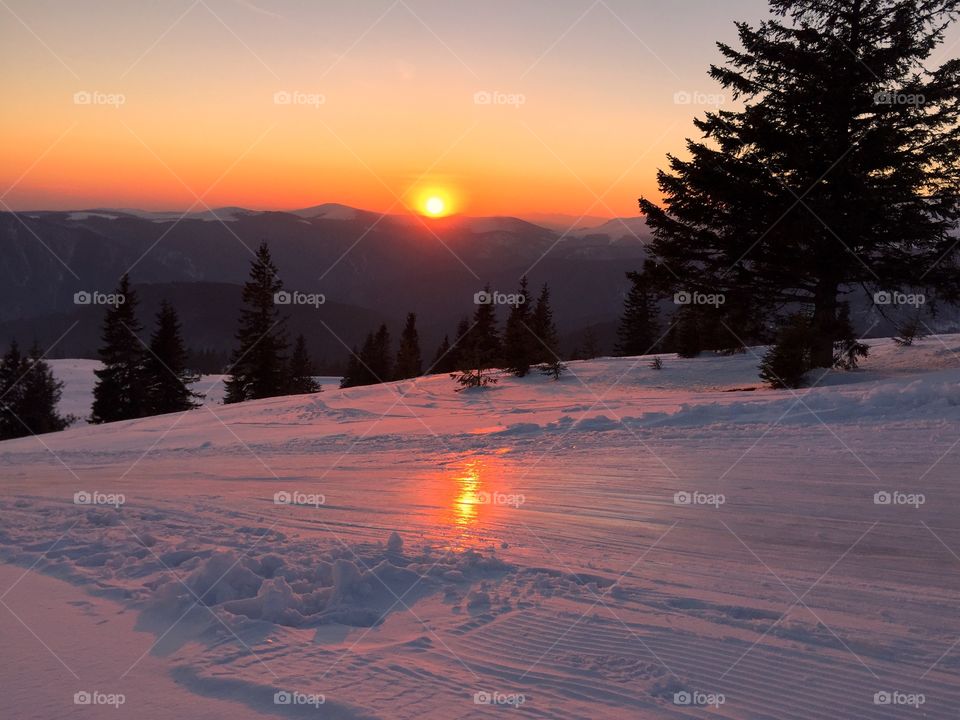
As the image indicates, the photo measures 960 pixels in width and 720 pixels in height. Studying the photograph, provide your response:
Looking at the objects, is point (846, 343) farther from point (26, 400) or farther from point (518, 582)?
point (26, 400)

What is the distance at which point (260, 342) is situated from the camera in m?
41.9

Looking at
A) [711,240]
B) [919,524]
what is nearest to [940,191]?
[711,240]

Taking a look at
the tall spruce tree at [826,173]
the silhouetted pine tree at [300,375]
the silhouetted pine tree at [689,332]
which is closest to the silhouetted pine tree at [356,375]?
the silhouetted pine tree at [300,375]

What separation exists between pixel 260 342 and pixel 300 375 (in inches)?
592

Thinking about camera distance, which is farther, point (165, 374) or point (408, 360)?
point (408, 360)

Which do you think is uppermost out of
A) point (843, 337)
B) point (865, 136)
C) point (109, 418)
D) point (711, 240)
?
point (865, 136)

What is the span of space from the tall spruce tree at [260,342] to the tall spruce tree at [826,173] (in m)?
28.6

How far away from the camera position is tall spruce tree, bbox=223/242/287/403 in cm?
4078

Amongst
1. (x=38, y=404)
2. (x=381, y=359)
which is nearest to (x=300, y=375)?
(x=381, y=359)

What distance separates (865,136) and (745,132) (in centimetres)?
301

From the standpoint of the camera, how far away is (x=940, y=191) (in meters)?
17.6

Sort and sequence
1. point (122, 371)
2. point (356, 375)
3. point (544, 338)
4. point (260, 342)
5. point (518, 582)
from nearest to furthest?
point (518, 582) < point (544, 338) < point (260, 342) < point (122, 371) < point (356, 375)

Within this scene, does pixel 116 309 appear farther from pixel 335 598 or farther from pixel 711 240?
pixel 335 598

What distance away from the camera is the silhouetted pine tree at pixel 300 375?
52.4m
